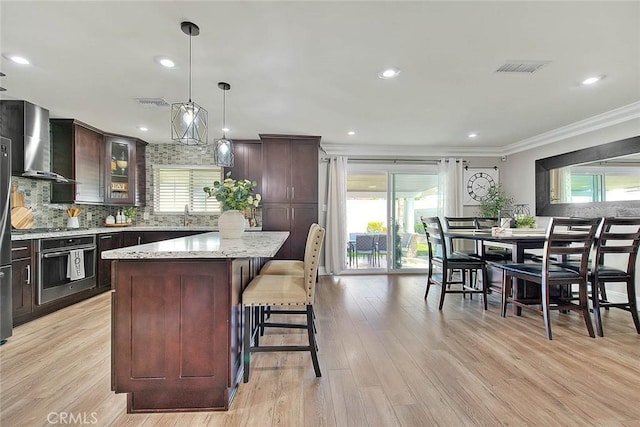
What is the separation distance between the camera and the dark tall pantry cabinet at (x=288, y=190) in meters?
4.82

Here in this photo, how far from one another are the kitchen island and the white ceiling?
60.1 inches

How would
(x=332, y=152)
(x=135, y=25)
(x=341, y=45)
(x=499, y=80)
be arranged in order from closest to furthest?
(x=135, y=25)
(x=341, y=45)
(x=499, y=80)
(x=332, y=152)

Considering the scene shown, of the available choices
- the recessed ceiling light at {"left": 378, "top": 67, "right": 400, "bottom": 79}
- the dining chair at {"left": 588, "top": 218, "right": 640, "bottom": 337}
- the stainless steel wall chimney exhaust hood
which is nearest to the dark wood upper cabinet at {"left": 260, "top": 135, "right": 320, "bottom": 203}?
the recessed ceiling light at {"left": 378, "top": 67, "right": 400, "bottom": 79}

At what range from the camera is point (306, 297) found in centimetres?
202

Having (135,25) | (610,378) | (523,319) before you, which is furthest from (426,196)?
(135,25)

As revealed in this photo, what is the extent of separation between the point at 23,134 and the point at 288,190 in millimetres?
3237

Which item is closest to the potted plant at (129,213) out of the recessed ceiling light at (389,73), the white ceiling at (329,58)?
the white ceiling at (329,58)

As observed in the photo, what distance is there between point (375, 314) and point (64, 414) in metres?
2.64

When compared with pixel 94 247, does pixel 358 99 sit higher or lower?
higher

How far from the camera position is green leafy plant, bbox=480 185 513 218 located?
5434 mm

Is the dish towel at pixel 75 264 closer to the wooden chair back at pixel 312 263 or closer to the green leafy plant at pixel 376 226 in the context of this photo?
the wooden chair back at pixel 312 263

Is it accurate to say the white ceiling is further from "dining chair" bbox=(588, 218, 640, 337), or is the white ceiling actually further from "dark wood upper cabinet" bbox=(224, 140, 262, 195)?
"dining chair" bbox=(588, 218, 640, 337)

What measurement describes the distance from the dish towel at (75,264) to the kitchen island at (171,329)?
266cm

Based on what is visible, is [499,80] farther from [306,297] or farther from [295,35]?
[306,297]
